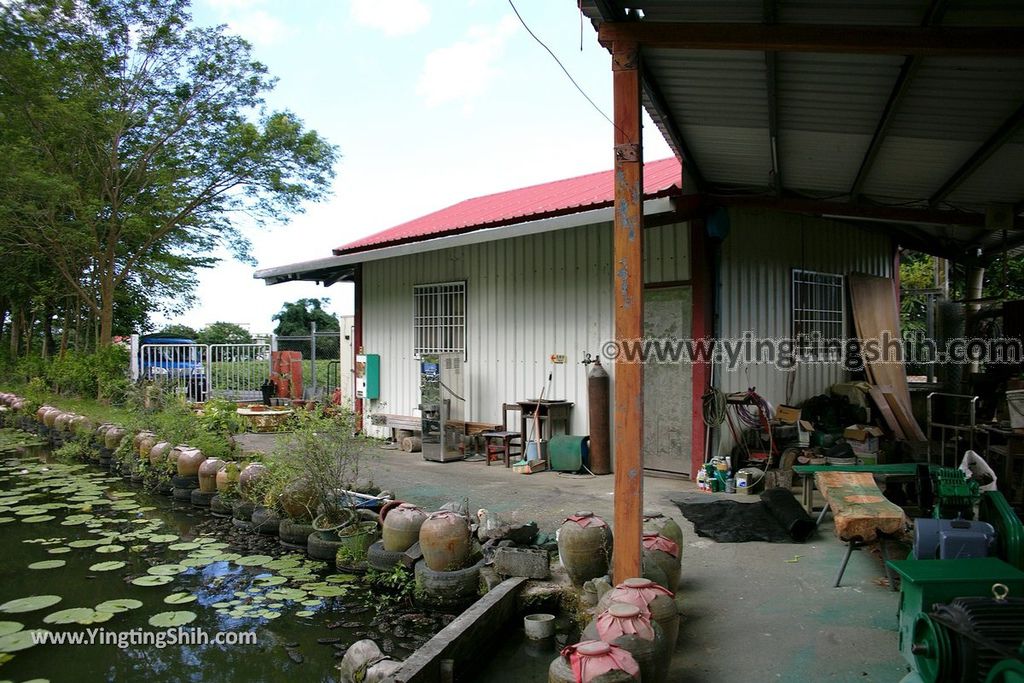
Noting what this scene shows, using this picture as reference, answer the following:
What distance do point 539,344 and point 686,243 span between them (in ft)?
8.28

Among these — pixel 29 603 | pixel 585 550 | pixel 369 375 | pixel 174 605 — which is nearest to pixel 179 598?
pixel 174 605

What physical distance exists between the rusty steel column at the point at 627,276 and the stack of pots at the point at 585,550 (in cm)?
43

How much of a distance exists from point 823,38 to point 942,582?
2.85 metres

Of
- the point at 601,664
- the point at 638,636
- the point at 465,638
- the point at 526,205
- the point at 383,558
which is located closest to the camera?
the point at 601,664

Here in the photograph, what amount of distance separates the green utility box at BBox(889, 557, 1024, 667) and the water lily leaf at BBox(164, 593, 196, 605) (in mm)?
4720

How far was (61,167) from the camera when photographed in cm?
1462

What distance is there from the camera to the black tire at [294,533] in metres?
6.12

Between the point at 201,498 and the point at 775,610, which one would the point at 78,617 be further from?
the point at 775,610

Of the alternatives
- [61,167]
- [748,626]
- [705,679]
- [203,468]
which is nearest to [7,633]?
[203,468]

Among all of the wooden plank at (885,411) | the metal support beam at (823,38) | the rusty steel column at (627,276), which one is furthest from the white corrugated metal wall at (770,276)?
the metal support beam at (823,38)

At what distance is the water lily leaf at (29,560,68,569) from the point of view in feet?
Answer: 19.0

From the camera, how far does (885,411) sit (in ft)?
28.1

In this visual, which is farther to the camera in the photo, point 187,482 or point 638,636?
point 187,482

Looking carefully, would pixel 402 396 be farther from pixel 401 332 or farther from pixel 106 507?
pixel 106 507
